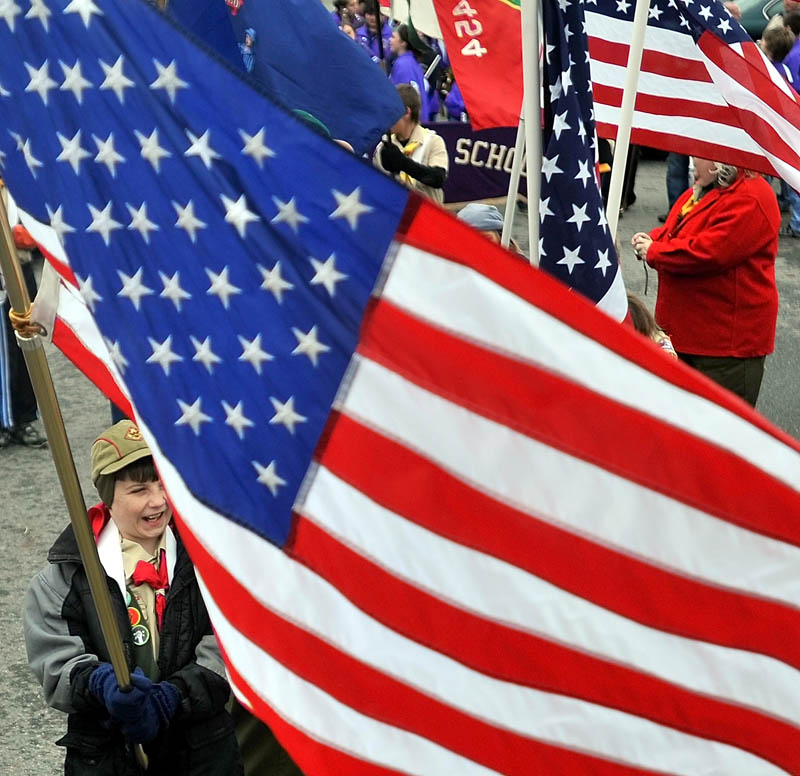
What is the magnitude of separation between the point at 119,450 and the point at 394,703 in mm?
1428

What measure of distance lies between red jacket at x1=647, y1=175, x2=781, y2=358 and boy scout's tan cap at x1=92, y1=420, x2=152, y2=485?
3699mm

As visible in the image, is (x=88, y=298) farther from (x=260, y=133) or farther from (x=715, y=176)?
(x=715, y=176)

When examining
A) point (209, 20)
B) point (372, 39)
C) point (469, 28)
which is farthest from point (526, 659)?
point (372, 39)

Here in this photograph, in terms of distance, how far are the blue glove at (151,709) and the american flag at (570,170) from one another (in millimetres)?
1700

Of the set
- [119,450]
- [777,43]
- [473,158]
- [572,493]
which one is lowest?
[473,158]

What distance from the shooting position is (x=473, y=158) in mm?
11367

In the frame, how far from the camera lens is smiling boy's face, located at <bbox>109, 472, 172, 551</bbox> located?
377cm

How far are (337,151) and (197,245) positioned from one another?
0.37 meters

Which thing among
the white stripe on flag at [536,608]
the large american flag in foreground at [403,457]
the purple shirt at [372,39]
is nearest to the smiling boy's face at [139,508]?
the large american flag in foreground at [403,457]

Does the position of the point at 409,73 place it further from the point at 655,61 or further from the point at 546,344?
the point at 546,344

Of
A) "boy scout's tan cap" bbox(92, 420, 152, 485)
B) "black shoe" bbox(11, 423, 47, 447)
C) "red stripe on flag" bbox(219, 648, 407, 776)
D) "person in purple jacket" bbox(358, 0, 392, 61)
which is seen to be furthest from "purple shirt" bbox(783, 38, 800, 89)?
"red stripe on flag" bbox(219, 648, 407, 776)

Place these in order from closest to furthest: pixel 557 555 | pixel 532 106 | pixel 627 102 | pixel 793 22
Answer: pixel 557 555, pixel 532 106, pixel 627 102, pixel 793 22

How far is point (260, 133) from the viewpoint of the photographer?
8.35 feet

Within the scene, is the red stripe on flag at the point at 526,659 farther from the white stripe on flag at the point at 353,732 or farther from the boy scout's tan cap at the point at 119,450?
the boy scout's tan cap at the point at 119,450
